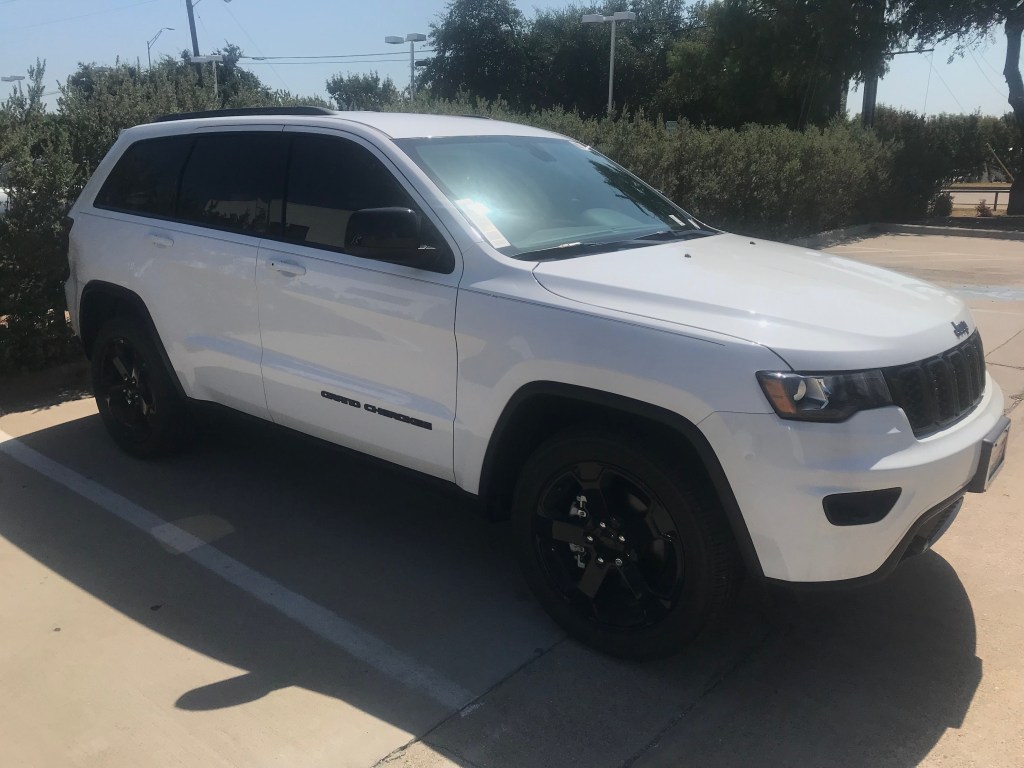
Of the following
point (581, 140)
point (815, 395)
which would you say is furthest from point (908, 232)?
point (815, 395)

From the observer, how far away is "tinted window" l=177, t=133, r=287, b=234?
4258 millimetres

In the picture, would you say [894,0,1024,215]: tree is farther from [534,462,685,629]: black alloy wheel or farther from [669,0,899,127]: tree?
[534,462,685,629]: black alloy wheel

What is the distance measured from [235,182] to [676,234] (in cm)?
213

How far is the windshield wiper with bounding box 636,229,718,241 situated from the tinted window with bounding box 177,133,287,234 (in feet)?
5.56

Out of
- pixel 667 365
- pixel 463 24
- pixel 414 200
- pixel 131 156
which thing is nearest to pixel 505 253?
pixel 414 200

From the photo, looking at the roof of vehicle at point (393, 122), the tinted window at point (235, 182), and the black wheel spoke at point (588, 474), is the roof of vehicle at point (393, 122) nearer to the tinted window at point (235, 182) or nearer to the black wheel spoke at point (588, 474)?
the tinted window at point (235, 182)

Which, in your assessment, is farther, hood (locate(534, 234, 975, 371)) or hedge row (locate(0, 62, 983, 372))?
hedge row (locate(0, 62, 983, 372))

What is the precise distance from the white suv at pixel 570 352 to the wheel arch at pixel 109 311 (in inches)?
1.6

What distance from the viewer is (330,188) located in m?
4.02

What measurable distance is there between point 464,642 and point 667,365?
136cm

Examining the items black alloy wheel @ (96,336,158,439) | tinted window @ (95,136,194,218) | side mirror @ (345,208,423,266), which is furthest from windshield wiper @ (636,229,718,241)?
black alloy wheel @ (96,336,158,439)

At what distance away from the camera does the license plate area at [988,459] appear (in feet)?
9.96

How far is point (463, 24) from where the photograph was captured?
43.8 m

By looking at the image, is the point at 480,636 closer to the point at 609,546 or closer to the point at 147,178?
the point at 609,546
